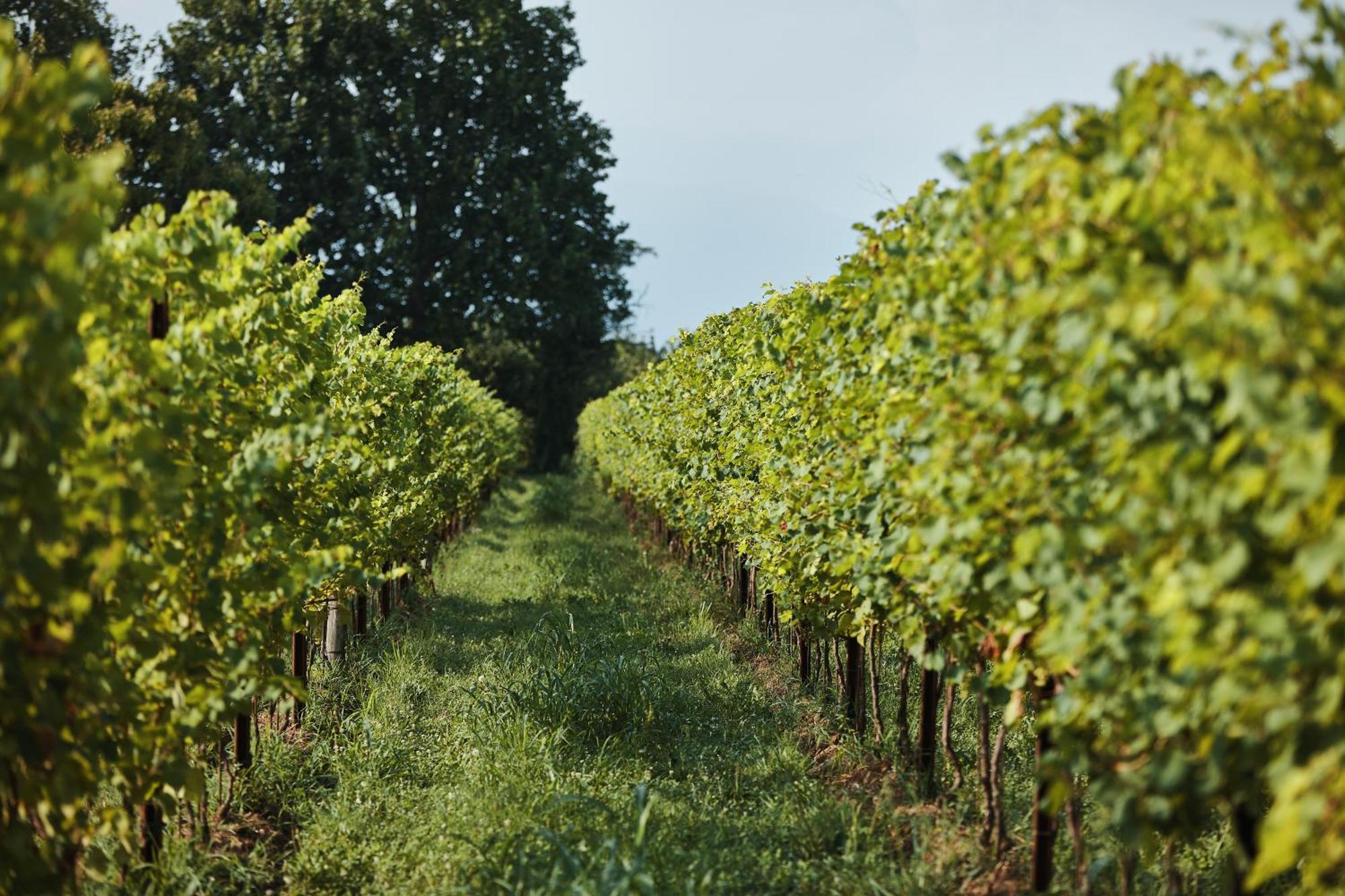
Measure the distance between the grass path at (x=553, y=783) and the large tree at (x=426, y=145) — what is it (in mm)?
24843

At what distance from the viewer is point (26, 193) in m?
2.70

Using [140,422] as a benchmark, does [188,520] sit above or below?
below

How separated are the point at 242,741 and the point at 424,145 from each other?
3039cm

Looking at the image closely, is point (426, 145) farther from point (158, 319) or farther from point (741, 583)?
point (158, 319)

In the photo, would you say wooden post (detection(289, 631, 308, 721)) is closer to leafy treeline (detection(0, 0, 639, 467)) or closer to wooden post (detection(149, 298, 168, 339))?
wooden post (detection(149, 298, 168, 339))

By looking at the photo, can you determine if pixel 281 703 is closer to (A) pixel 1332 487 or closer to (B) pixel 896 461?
(B) pixel 896 461

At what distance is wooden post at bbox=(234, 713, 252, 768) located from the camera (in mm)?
5434

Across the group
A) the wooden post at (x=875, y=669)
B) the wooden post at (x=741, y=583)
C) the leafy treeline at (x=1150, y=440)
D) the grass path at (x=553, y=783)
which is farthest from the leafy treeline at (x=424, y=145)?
the leafy treeline at (x=1150, y=440)

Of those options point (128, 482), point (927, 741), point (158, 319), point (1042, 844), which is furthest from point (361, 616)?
point (1042, 844)

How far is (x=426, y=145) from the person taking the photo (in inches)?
1316

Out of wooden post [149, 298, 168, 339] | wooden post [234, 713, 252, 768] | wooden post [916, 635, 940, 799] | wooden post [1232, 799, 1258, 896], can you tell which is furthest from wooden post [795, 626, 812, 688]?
wooden post [149, 298, 168, 339]

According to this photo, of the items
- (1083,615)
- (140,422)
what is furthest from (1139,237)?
(140,422)

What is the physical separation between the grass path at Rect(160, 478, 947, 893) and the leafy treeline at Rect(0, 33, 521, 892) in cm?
75

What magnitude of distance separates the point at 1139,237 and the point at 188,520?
3.26 m
